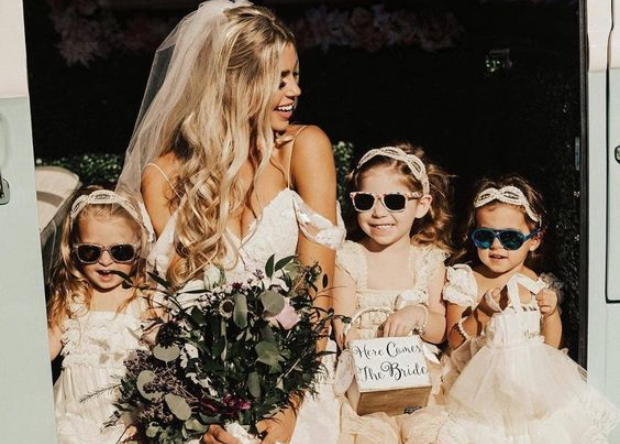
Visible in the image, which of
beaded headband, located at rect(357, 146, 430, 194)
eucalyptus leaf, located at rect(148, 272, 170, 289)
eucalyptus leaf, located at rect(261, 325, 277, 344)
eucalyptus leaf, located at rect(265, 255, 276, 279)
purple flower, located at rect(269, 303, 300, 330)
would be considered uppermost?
beaded headband, located at rect(357, 146, 430, 194)

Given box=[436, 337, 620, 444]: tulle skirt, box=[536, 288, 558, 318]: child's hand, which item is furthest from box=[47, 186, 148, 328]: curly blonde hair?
box=[536, 288, 558, 318]: child's hand

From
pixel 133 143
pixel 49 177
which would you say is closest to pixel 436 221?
pixel 133 143

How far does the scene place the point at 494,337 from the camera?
3.04 meters

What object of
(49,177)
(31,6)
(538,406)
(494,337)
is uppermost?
(31,6)

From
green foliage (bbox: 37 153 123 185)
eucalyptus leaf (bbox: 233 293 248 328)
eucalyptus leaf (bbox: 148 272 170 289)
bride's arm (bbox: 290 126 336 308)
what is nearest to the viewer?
eucalyptus leaf (bbox: 233 293 248 328)

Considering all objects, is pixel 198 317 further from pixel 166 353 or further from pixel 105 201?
pixel 105 201

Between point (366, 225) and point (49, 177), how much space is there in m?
1.64

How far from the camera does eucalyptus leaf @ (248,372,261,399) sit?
2719 millimetres

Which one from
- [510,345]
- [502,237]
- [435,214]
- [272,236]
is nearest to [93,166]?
[272,236]

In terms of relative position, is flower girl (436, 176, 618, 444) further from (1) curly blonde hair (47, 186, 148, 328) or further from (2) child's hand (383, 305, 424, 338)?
(1) curly blonde hair (47, 186, 148, 328)

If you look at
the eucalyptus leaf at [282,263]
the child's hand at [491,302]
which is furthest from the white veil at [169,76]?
the child's hand at [491,302]

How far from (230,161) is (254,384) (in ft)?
2.79

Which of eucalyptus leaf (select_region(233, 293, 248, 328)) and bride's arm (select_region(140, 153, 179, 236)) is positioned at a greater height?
bride's arm (select_region(140, 153, 179, 236))

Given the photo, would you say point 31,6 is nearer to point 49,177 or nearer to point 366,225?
point 49,177
